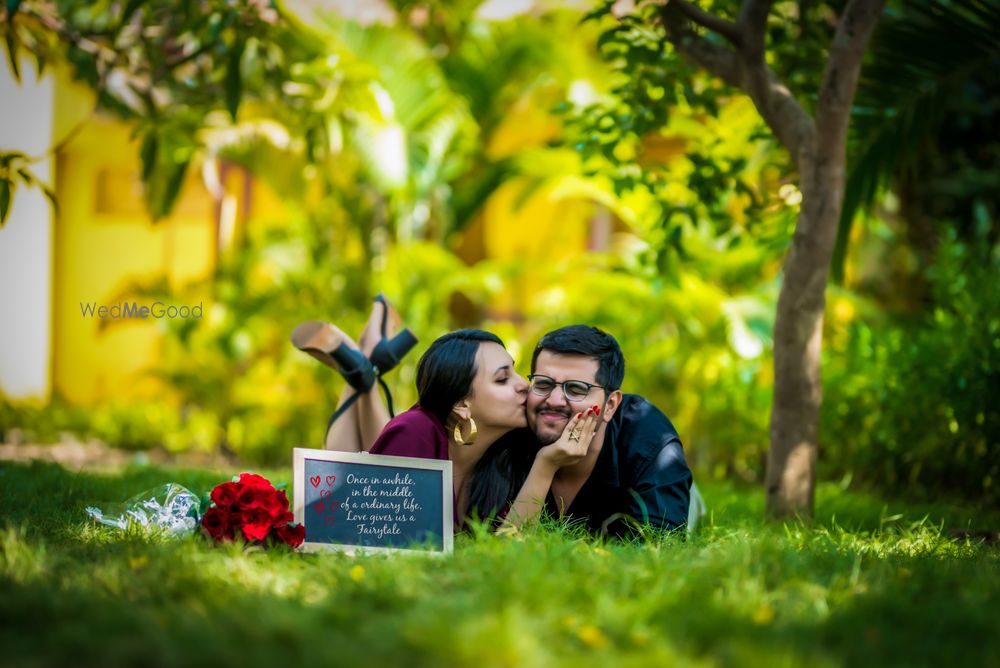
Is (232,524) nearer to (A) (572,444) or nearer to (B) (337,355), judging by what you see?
(A) (572,444)

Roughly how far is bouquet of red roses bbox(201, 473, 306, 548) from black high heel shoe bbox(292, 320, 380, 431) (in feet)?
3.76

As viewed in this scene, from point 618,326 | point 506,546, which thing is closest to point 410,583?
point 506,546

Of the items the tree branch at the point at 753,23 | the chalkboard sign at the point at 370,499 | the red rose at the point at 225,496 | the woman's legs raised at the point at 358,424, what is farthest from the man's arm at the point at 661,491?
the tree branch at the point at 753,23

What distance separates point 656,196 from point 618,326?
8.67ft

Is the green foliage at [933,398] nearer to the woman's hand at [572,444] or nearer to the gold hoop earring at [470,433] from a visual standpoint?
the woman's hand at [572,444]

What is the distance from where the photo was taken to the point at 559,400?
3.48 meters

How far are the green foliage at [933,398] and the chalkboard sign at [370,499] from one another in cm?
308

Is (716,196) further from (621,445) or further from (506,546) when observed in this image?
(506,546)

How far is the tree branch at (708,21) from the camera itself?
13.0 feet

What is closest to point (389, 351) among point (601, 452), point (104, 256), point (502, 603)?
point (601, 452)

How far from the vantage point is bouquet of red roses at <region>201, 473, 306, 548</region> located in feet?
10.4

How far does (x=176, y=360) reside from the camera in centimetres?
948

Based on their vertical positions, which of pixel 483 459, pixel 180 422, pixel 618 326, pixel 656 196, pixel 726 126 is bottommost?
pixel 180 422

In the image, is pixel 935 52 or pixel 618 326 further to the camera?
pixel 618 326
